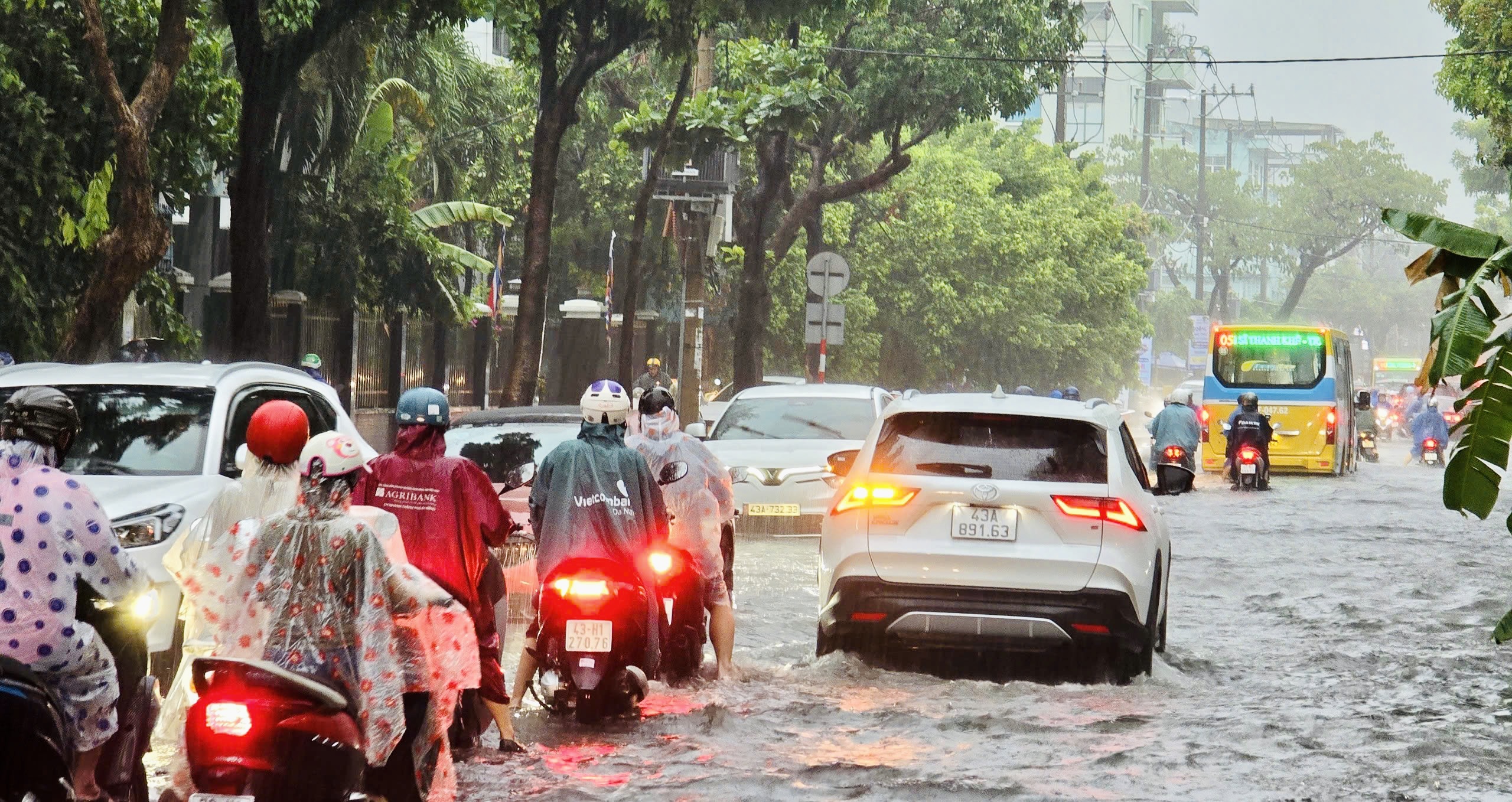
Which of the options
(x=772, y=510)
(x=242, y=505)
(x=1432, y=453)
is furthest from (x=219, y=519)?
(x=1432, y=453)

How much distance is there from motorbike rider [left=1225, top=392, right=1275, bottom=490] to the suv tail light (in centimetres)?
2097

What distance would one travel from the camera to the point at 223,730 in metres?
4.88

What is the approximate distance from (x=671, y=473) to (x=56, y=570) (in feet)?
13.5

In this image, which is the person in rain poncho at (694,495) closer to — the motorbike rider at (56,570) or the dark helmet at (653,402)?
the dark helmet at (653,402)

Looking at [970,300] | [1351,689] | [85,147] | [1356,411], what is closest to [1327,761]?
[1351,689]

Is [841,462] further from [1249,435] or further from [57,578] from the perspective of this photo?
[1249,435]

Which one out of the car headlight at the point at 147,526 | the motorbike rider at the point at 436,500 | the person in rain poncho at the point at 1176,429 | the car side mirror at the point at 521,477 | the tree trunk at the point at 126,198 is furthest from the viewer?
the person in rain poncho at the point at 1176,429

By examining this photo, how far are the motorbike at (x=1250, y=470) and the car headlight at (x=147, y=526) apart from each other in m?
23.1

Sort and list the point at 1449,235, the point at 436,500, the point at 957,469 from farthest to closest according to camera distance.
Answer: the point at 957,469, the point at 436,500, the point at 1449,235

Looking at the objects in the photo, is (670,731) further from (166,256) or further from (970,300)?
(970,300)

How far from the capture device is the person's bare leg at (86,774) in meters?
5.17

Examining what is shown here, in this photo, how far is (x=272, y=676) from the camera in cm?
495

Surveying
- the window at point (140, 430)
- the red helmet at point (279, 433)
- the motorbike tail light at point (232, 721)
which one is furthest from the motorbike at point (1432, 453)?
the motorbike tail light at point (232, 721)

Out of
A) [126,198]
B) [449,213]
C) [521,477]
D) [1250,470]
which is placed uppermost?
[449,213]
